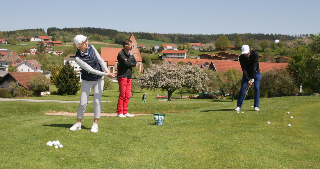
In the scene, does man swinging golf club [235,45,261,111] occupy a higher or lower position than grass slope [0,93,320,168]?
higher

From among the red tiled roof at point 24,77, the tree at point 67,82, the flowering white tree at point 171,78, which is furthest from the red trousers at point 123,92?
the red tiled roof at point 24,77

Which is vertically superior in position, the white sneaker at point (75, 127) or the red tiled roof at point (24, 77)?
the white sneaker at point (75, 127)

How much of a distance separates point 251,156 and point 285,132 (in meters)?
2.50

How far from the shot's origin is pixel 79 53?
7484 millimetres

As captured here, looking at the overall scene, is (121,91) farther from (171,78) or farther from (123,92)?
(171,78)

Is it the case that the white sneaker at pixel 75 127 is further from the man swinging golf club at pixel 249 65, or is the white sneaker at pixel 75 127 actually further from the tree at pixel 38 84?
the tree at pixel 38 84

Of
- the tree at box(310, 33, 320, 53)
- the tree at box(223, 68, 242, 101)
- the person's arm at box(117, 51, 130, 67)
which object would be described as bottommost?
the tree at box(223, 68, 242, 101)

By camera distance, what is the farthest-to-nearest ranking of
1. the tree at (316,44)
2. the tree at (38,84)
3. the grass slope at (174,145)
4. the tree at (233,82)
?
the tree at (38,84), the tree at (233,82), the tree at (316,44), the grass slope at (174,145)

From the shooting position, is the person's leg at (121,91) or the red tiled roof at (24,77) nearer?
the person's leg at (121,91)

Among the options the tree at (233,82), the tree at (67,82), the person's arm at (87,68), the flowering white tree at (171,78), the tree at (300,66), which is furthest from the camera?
the tree at (67,82)

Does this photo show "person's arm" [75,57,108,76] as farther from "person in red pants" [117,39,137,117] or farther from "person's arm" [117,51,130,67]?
"person's arm" [117,51,130,67]

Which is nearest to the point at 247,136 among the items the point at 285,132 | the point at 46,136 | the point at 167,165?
the point at 285,132

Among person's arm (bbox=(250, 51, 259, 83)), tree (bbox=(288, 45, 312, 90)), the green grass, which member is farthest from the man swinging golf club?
tree (bbox=(288, 45, 312, 90))

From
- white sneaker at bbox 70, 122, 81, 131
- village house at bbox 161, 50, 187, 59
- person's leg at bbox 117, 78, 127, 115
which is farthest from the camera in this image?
village house at bbox 161, 50, 187, 59
